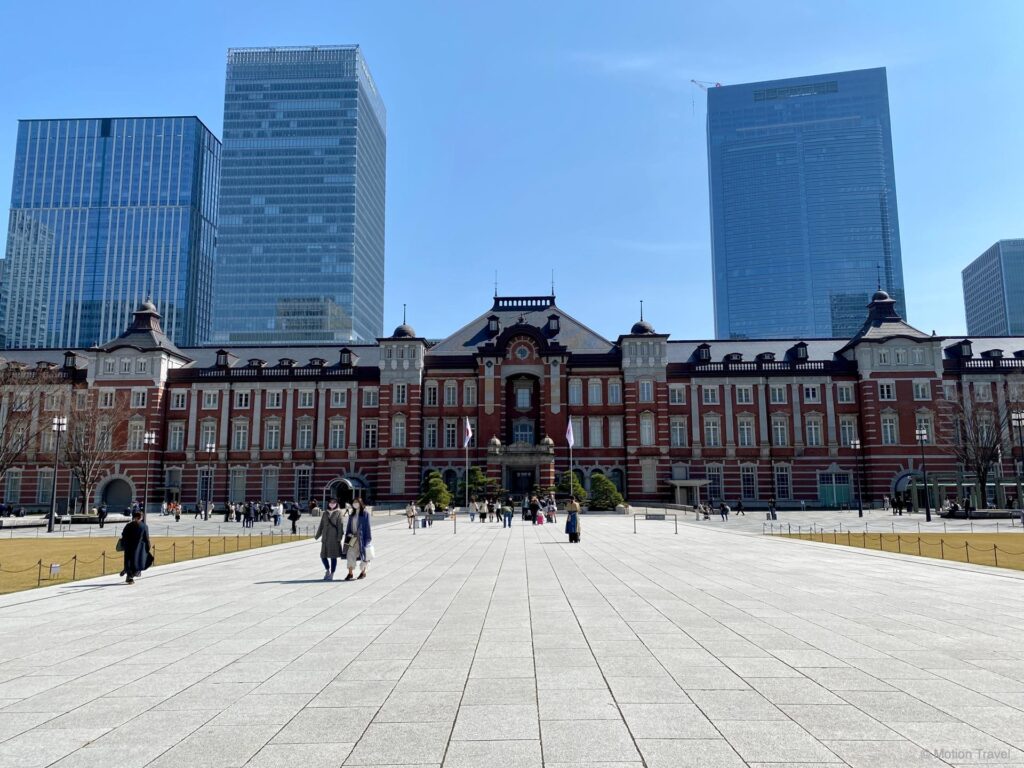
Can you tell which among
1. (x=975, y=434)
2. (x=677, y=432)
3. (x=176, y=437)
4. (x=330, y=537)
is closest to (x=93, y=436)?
(x=176, y=437)

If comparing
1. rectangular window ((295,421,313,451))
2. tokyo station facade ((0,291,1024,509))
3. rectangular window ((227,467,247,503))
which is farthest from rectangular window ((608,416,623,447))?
rectangular window ((227,467,247,503))

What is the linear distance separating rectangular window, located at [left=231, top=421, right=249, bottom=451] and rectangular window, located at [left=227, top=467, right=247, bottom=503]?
225 cm

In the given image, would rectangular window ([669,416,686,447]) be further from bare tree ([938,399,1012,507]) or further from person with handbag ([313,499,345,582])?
person with handbag ([313,499,345,582])

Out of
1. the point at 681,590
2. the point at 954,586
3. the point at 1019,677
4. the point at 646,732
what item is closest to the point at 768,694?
the point at 646,732

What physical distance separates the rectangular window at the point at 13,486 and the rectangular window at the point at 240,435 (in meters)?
19.4

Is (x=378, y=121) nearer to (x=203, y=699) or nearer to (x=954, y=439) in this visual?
(x=954, y=439)

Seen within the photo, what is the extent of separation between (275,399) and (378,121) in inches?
5587

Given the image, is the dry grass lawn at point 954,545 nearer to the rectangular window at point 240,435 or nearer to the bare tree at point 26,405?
the bare tree at point 26,405

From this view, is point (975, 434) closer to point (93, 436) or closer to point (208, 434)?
point (208, 434)

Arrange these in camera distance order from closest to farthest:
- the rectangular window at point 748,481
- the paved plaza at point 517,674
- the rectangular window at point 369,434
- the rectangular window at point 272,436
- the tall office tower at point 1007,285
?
the paved plaza at point 517,674, the rectangular window at point 748,481, the rectangular window at point 369,434, the rectangular window at point 272,436, the tall office tower at point 1007,285

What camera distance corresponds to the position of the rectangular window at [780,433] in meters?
64.9

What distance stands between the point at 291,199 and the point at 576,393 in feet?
378

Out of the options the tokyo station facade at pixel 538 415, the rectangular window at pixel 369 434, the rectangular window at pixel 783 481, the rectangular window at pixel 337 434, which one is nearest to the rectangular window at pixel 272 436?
the tokyo station facade at pixel 538 415

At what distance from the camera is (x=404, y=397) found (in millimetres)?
65812
